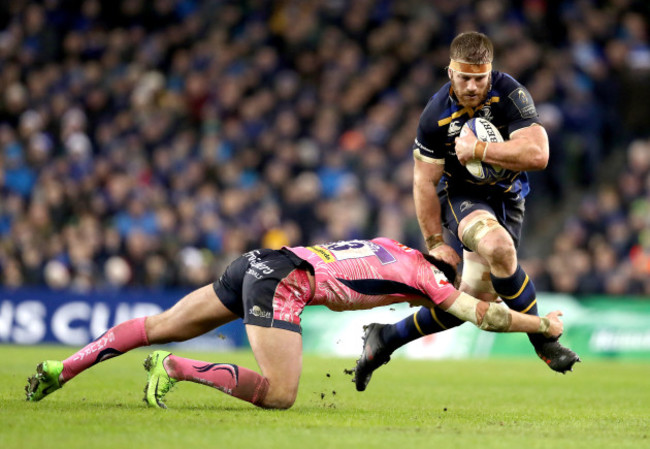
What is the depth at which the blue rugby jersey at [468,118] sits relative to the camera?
24.8ft

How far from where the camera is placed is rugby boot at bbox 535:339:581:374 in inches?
290

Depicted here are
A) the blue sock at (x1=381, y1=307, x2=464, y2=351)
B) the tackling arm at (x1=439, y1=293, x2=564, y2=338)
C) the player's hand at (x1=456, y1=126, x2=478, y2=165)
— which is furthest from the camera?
the blue sock at (x1=381, y1=307, x2=464, y2=351)

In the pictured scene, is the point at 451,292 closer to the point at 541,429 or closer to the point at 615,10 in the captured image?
the point at 541,429

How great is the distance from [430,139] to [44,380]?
3347 millimetres

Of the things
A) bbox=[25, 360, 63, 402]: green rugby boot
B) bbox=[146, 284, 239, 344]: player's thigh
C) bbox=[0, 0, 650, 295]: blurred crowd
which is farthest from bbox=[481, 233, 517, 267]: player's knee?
bbox=[0, 0, 650, 295]: blurred crowd

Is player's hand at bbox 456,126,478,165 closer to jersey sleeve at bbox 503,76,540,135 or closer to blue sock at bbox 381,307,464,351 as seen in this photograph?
jersey sleeve at bbox 503,76,540,135

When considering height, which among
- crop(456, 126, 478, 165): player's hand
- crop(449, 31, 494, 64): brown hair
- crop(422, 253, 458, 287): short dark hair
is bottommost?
crop(422, 253, 458, 287): short dark hair

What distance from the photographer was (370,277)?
680 centimetres

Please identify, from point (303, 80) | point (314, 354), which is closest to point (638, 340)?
point (314, 354)

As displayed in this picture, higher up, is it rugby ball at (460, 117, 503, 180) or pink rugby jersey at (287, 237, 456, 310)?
rugby ball at (460, 117, 503, 180)

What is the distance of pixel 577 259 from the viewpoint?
1573 centimetres

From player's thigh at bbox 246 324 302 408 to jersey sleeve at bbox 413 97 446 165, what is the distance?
204 centimetres

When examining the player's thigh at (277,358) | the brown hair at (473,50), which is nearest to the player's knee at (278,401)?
the player's thigh at (277,358)

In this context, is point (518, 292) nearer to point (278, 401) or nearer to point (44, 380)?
point (278, 401)
